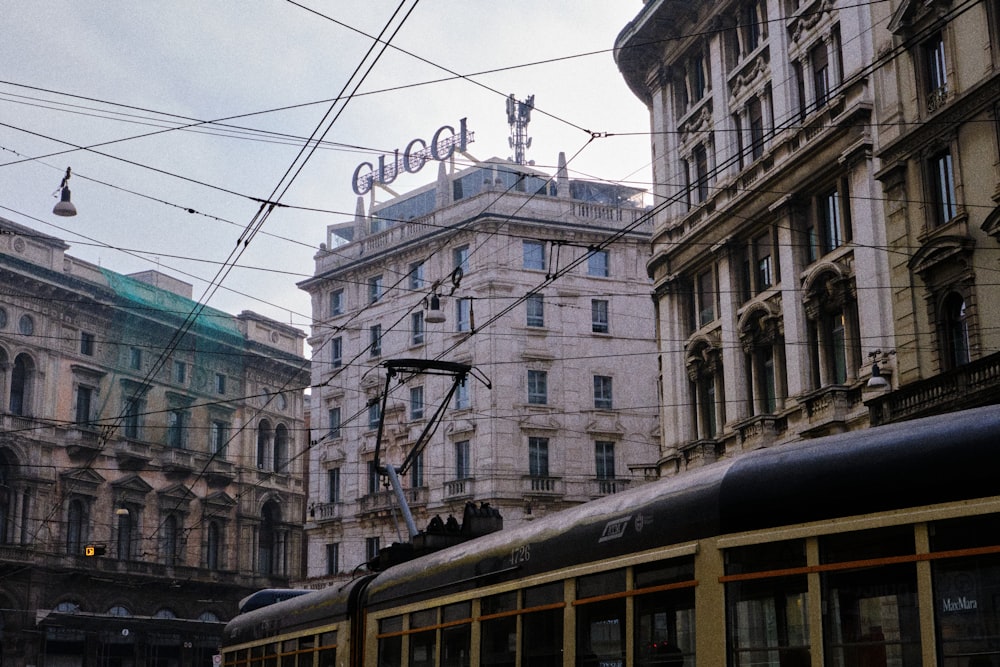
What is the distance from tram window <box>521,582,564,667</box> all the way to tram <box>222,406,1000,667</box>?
0.01m

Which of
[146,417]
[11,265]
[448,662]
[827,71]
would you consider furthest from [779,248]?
[146,417]

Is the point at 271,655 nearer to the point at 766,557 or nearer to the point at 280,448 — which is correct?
the point at 766,557

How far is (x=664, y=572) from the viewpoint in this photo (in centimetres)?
694

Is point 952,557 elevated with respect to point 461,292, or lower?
lower

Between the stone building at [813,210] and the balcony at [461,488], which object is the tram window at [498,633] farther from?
the balcony at [461,488]

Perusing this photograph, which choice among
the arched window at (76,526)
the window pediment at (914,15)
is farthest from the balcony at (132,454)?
the window pediment at (914,15)

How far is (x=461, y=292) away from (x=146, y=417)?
548 inches

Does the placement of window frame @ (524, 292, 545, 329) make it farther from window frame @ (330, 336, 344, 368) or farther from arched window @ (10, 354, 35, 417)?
arched window @ (10, 354, 35, 417)

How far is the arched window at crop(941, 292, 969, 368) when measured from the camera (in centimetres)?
1917

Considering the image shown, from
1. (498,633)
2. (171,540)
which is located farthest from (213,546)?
(498,633)

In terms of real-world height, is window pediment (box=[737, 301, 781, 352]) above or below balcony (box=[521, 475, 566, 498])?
above

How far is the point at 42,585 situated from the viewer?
144ft

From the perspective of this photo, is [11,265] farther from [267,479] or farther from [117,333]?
[267,479]

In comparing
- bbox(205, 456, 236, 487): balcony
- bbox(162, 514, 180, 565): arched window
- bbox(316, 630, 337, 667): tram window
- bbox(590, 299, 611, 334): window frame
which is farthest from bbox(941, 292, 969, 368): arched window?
bbox(205, 456, 236, 487): balcony
